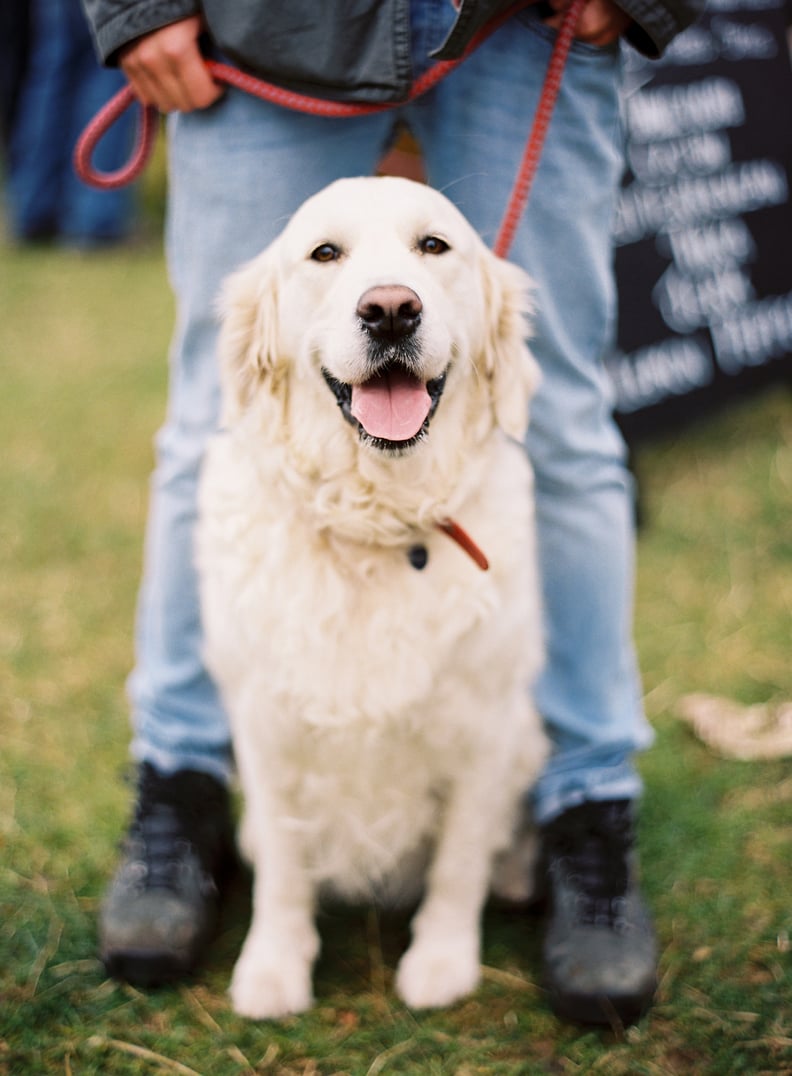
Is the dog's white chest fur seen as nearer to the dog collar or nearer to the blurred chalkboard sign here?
the dog collar

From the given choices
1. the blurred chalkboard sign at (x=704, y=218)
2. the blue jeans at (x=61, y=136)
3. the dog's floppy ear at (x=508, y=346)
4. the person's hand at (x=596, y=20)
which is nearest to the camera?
the person's hand at (x=596, y=20)

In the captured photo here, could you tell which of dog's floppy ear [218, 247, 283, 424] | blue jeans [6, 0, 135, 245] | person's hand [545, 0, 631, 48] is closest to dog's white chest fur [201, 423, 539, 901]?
dog's floppy ear [218, 247, 283, 424]

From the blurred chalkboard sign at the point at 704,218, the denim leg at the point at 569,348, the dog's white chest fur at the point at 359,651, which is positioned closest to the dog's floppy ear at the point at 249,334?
the dog's white chest fur at the point at 359,651

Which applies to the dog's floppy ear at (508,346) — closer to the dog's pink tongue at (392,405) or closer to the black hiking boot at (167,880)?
the dog's pink tongue at (392,405)

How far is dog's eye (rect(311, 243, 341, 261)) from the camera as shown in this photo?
1.66m

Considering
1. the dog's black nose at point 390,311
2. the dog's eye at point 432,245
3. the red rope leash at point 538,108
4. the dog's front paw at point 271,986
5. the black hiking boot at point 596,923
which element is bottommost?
the dog's front paw at point 271,986

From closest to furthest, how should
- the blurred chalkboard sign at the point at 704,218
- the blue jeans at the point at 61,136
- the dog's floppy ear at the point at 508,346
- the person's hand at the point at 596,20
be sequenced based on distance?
1. the person's hand at the point at 596,20
2. the dog's floppy ear at the point at 508,346
3. the blurred chalkboard sign at the point at 704,218
4. the blue jeans at the point at 61,136

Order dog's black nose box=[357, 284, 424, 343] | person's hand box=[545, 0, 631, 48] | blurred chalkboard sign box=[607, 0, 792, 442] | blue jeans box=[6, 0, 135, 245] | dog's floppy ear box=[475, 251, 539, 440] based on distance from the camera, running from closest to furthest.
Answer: dog's black nose box=[357, 284, 424, 343]
person's hand box=[545, 0, 631, 48]
dog's floppy ear box=[475, 251, 539, 440]
blurred chalkboard sign box=[607, 0, 792, 442]
blue jeans box=[6, 0, 135, 245]

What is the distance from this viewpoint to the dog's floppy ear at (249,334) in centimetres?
173

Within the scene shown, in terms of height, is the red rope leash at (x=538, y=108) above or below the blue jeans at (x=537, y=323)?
above

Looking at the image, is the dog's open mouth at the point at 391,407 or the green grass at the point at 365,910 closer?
the dog's open mouth at the point at 391,407

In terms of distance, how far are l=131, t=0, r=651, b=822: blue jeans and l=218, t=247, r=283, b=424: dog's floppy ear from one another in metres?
0.09

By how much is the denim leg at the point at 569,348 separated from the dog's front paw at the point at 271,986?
0.55m

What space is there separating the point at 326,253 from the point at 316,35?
1.02 ft
